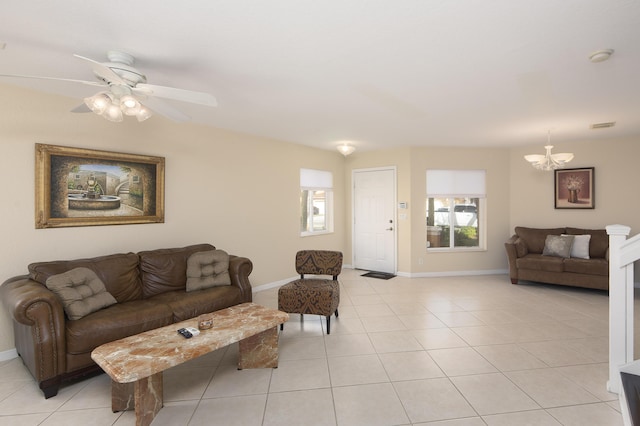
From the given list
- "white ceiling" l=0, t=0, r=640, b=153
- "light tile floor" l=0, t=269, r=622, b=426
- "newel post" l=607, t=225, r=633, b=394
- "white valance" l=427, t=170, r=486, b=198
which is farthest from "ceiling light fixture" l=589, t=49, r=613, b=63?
"white valance" l=427, t=170, r=486, b=198

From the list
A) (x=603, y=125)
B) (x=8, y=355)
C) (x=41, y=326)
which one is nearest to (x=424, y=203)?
(x=603, y=125)

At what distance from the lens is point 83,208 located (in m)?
3.22

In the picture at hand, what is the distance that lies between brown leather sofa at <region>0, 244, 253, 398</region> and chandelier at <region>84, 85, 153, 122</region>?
4.63 feet

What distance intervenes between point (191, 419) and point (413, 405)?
149cm

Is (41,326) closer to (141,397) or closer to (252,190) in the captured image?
(141,397)

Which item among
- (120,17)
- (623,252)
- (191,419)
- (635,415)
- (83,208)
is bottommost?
(191,419)

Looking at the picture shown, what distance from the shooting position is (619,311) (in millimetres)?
2199

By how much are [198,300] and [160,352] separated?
3.53 feet

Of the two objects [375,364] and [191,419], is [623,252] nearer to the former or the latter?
[375,364]

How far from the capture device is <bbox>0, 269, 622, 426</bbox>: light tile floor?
205 centimetres

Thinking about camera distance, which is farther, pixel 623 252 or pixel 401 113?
pixel 401 113

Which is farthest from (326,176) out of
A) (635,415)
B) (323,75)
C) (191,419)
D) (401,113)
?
(635,415)

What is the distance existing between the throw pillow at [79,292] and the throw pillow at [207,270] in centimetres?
75

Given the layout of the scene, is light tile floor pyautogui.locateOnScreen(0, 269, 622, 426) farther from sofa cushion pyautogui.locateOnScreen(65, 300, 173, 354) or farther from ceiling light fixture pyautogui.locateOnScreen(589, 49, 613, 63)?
ceiling light fixture pyautogui.locateOnScreen(589, 49, 613, 63)
